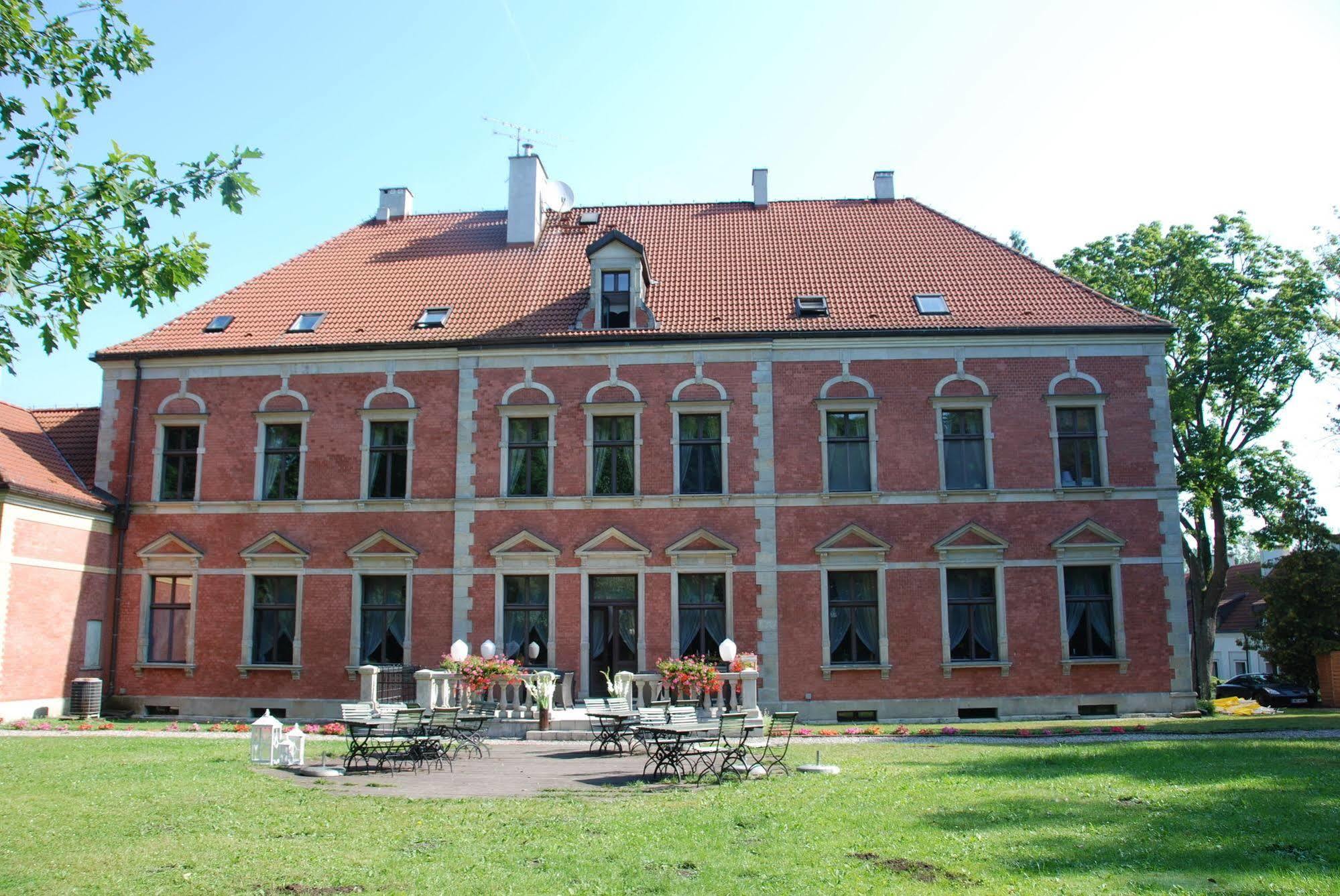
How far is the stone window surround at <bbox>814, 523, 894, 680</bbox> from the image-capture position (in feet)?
73.8

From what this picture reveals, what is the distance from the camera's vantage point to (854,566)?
74.6ft

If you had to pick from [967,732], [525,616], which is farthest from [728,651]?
[525,616]

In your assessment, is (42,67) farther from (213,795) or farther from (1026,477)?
(1026,477)

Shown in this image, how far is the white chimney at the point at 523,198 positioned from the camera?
92.6 ft

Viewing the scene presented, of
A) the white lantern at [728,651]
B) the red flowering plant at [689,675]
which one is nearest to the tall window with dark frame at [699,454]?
the white lantern at [728,651]

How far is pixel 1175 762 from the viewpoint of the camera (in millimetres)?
13367

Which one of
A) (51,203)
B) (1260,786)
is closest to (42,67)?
(51,203)

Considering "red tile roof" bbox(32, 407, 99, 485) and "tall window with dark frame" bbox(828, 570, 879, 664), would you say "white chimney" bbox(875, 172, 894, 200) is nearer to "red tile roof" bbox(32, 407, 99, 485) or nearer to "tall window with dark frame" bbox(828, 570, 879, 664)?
"tall window with dark frame" bbox(828, 570, 879, 664)

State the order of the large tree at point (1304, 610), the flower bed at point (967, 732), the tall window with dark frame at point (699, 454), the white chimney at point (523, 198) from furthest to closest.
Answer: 1. the large tree at point (1304, 610)
2. the white chimney at point (523, 198)
3. the tall window with dark frame at point (699, 454)
4. the flower bed at point (967, 732)

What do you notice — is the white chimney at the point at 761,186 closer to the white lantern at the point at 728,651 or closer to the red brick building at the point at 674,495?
the red brick building at the point at 674,495

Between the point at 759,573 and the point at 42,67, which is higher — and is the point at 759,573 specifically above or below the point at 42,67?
below

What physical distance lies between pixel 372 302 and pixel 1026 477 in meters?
16.3

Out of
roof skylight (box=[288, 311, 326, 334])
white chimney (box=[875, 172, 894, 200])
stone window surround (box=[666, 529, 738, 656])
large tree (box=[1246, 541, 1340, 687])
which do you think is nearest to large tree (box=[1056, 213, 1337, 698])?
large tree (box=[1246, 541, 1340, 687])

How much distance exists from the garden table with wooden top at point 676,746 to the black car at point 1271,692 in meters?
27.8
